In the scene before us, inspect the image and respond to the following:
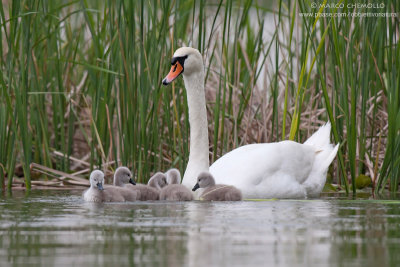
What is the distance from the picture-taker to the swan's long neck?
8.48m

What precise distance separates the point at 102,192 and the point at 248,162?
1485 mm

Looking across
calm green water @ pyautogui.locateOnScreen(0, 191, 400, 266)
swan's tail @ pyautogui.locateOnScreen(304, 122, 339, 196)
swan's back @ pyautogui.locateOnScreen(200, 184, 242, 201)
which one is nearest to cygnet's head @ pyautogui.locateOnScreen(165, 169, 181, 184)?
swan's back @ pyautogui.locateOnScreen(200, 184, 242, 201)

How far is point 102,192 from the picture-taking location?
7590 mm

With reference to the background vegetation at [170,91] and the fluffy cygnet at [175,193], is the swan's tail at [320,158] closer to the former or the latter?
the background vegetation at [170,91]

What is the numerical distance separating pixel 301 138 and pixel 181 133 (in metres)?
1.43

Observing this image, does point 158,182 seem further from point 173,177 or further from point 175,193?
point 175,193

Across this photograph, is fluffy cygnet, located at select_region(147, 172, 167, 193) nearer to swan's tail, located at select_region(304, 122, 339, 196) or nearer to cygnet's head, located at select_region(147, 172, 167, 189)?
cygnet's head, located at select_region(147, 172, 167, 189)

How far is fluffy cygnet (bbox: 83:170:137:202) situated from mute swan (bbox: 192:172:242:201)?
58cm

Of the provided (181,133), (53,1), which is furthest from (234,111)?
(53,1)

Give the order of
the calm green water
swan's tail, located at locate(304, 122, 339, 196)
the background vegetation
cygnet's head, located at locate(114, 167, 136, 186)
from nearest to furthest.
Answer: the calm green water
cygnet's head, located at locate(114, 167, 136, 186)
the background vegetation
swan's tail, located at locate(304, 122, 339, 196)

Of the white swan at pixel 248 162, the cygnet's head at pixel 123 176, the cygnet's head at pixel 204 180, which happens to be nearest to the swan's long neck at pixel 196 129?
the white swan at pixel 248 162

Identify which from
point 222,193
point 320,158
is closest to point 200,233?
point 222,193

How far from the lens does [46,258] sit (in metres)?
4.26

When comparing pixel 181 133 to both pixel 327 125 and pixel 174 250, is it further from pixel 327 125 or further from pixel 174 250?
pixel 174 250
